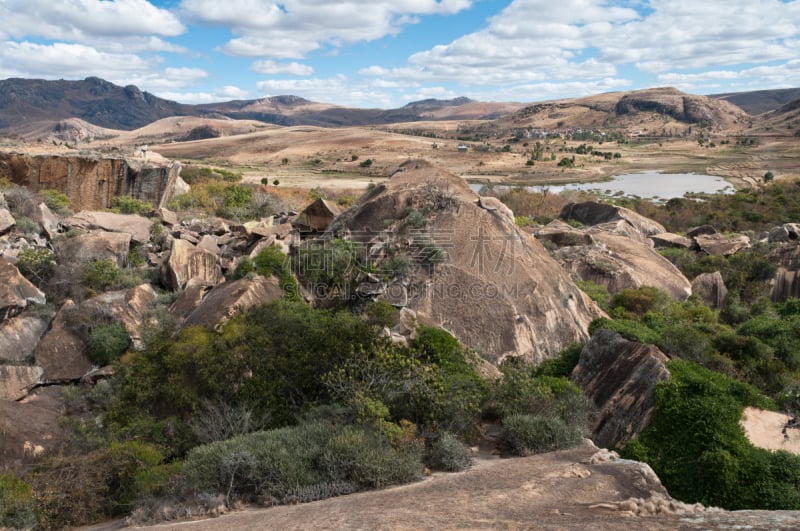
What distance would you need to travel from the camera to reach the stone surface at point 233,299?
1100 cm

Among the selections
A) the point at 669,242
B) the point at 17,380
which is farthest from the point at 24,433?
the point at 669,242

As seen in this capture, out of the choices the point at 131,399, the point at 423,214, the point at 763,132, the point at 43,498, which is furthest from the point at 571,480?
the point at 763,132

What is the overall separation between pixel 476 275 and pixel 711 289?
403 inches

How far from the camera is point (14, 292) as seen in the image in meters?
12.9

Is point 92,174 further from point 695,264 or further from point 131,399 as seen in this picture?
point 695,264

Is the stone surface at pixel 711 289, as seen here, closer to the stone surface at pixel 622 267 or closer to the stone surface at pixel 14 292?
the stone surface at pixel 622 267

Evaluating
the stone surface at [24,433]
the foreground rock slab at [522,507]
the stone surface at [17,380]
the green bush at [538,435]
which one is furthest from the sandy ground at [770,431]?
the stone surface at [17,380]

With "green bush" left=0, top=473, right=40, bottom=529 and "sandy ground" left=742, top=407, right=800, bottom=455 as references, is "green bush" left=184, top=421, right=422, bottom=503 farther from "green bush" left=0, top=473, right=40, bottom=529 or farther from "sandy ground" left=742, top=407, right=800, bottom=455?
"sandy ground" left=742, top=407, right=800, bottom=455

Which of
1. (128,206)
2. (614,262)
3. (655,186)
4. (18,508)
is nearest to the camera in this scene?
(18,508)

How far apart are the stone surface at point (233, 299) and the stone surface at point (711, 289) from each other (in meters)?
13.5

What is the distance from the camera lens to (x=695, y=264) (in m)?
20.7

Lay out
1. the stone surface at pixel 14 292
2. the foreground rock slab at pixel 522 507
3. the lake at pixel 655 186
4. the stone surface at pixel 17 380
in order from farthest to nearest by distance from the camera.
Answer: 1. the lake at pixel 655 186
2. the stone surface at pixel 14 292
3. the stone surface at pixel 17 380
4. the foreground rock slab at pixel 522 507

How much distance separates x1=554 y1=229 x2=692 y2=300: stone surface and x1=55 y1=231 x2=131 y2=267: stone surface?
1426 centimetres

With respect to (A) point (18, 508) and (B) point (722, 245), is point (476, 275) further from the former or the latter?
(B) point (722, 245)
